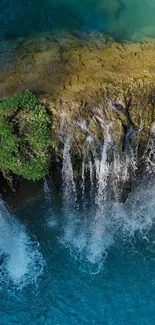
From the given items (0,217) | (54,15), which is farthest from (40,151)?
(54,15)

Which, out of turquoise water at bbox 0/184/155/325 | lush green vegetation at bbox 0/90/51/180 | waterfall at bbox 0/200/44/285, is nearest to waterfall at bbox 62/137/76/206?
turquoise water at bbox 0/184/155/325

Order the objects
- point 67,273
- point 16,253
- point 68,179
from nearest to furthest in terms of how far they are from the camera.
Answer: point 67,273
point 68,179
point 16,253

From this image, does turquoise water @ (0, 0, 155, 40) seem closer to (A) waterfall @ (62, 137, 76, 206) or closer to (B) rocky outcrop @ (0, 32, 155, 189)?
(B) rocky outcrop @ (0, 32, 155, 189)

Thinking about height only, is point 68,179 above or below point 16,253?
above

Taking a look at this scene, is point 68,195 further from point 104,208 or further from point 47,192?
point 104,208

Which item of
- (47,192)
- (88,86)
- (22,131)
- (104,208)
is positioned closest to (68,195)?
(47,192)

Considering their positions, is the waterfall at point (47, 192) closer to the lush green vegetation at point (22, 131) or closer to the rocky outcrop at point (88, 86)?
the rocky outcrop at point (88, 86)

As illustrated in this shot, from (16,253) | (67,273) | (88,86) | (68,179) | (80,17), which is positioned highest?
(80,17)
